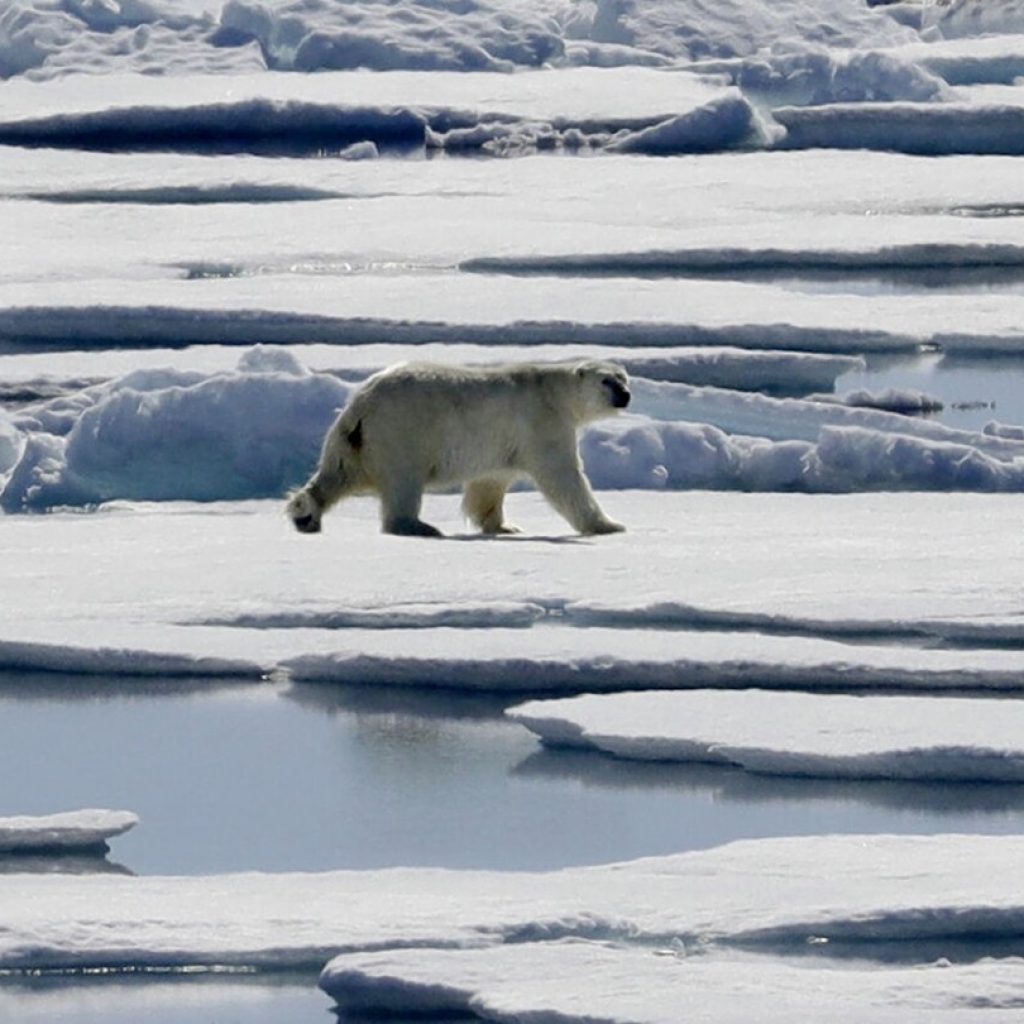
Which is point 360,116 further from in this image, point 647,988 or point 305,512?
point 647,988

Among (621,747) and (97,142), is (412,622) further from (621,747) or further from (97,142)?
(97,142)

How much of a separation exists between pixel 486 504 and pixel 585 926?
313 centimetres

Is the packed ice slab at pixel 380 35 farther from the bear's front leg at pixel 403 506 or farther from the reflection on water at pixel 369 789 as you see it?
the reflection on water at pixel 369 789

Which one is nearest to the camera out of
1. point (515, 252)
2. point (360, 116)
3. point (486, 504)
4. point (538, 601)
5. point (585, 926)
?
point (585, 926)

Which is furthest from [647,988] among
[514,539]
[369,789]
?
[514,539]

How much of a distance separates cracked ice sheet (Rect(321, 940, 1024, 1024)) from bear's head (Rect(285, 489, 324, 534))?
10.2 ft

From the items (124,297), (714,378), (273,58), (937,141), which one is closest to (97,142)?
(273,58)

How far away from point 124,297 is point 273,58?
9.69 metres

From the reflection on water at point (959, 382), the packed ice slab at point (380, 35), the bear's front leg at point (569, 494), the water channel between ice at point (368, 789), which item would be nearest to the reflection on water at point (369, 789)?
the water channel between ice at point (368, 789)

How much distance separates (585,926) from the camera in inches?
141

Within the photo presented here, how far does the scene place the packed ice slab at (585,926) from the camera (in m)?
3.28

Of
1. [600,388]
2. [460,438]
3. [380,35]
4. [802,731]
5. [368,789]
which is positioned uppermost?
[380,35]

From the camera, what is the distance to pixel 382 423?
6.39m

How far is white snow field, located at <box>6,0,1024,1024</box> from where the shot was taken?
3.55m
